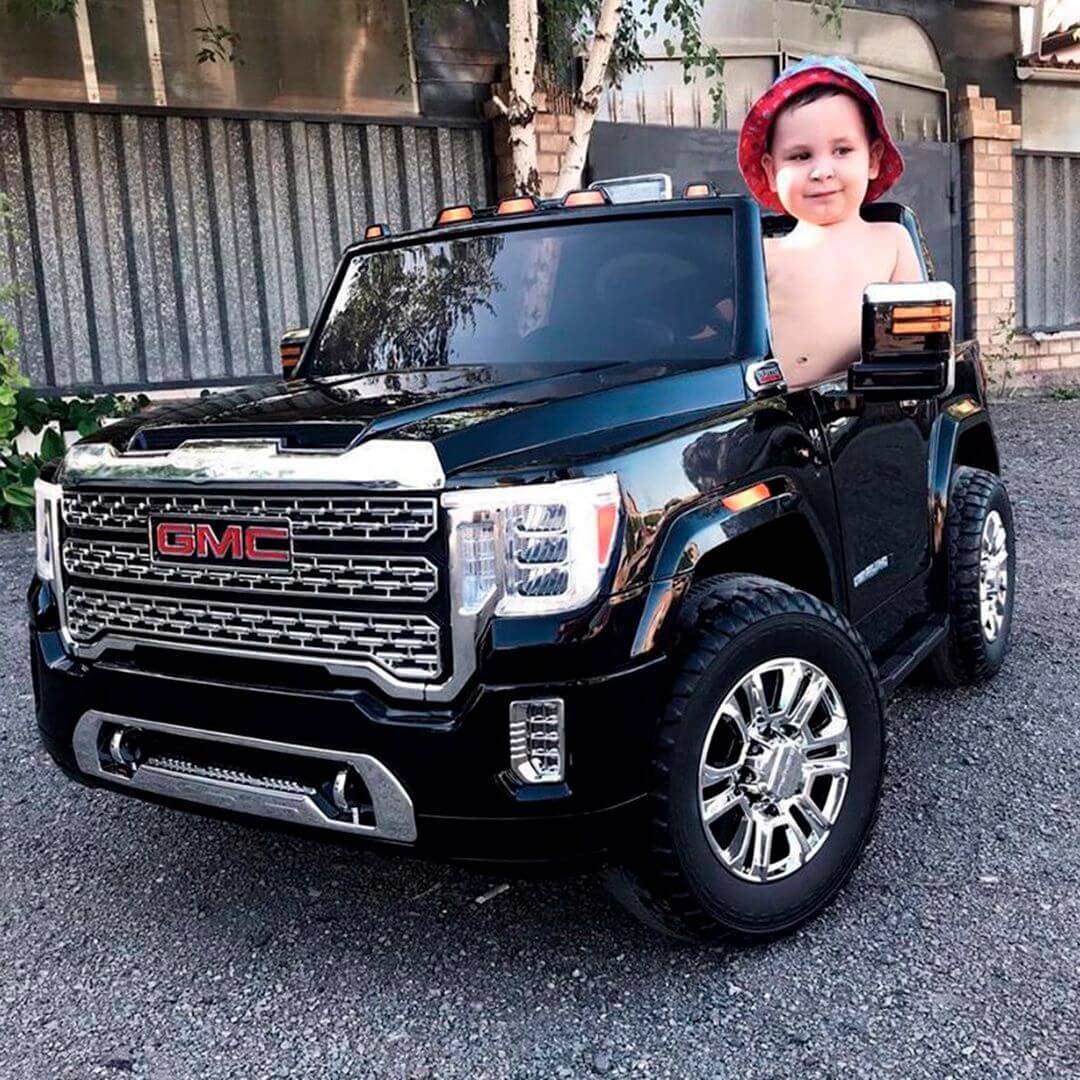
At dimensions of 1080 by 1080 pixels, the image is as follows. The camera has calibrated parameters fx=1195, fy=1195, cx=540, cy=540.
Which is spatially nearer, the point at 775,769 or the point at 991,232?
the point at 775,769

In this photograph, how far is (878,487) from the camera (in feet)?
12.1

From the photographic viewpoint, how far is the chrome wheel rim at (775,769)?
109 inches

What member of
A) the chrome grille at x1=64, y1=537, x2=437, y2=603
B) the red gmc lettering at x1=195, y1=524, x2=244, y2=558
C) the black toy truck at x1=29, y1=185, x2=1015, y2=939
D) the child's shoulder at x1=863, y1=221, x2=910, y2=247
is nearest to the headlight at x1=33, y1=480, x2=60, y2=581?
the black toy truck at x1=29, y1=185, x2=1015, y2=939

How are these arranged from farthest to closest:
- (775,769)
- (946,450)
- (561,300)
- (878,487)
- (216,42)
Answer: (216,42)
(946,450)
(878,487)
(561,300)
(775,769)

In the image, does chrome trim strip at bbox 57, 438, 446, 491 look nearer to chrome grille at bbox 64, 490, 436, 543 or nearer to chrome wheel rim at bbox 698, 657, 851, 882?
chrome grille at bbox 64, 490, 436, 543

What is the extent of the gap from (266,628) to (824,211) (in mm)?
2452

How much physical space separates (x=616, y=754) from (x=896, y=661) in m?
1.52

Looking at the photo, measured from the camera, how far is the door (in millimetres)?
3436

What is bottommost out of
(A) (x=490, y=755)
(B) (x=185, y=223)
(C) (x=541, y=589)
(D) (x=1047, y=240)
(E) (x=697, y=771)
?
(E) (x=697, y=771)

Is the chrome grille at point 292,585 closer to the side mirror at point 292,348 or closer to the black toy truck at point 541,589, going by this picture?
the black toy truck at point 541,589

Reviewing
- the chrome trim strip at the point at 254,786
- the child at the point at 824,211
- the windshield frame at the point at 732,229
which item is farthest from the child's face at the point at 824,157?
the chrome trim strip at the point at 254,786

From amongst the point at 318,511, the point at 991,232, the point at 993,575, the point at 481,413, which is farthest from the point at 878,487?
the point at 991,232

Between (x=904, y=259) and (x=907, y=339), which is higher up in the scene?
(x=904, y=259)

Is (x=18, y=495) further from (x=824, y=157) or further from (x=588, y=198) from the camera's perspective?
(x=824, y=157)
